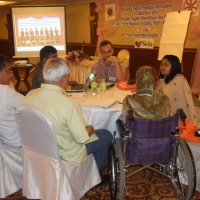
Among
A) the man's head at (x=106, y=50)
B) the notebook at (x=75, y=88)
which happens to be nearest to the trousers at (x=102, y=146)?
the notebook at (x=75, y=88)

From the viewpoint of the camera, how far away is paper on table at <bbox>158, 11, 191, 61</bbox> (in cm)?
463

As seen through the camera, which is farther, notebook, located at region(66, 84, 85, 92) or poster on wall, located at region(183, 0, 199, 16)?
poster on wall, located at region(183, 0, 199, 16)

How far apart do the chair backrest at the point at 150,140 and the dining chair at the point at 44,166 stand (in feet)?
1.23

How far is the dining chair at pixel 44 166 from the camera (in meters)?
1.67

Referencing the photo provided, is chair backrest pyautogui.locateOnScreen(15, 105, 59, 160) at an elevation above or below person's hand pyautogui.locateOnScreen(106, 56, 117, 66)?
below

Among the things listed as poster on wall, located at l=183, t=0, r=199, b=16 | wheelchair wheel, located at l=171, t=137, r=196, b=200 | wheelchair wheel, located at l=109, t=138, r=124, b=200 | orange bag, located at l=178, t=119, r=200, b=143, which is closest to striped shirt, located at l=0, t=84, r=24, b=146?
wheelchair wheel, located at l=109, t=138, r=124, b=200

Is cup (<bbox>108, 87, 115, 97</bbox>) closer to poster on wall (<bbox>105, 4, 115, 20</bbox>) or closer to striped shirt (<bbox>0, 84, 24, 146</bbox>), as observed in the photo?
striped shirt (<bbox>0, 84, 24, 146</bbox>)

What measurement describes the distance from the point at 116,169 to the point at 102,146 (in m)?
0.31

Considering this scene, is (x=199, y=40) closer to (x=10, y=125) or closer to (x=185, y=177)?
Result: (x=185, y=177)

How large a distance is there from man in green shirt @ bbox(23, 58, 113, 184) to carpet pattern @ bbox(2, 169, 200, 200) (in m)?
0.50

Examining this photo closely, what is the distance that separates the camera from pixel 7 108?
2000mm

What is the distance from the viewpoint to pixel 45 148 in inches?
68.5

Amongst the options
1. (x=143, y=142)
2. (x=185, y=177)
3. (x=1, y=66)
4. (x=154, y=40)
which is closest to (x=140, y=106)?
(x=143, y=142)

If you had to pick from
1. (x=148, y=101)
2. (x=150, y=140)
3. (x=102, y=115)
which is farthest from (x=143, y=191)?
(x=148, y=101)
